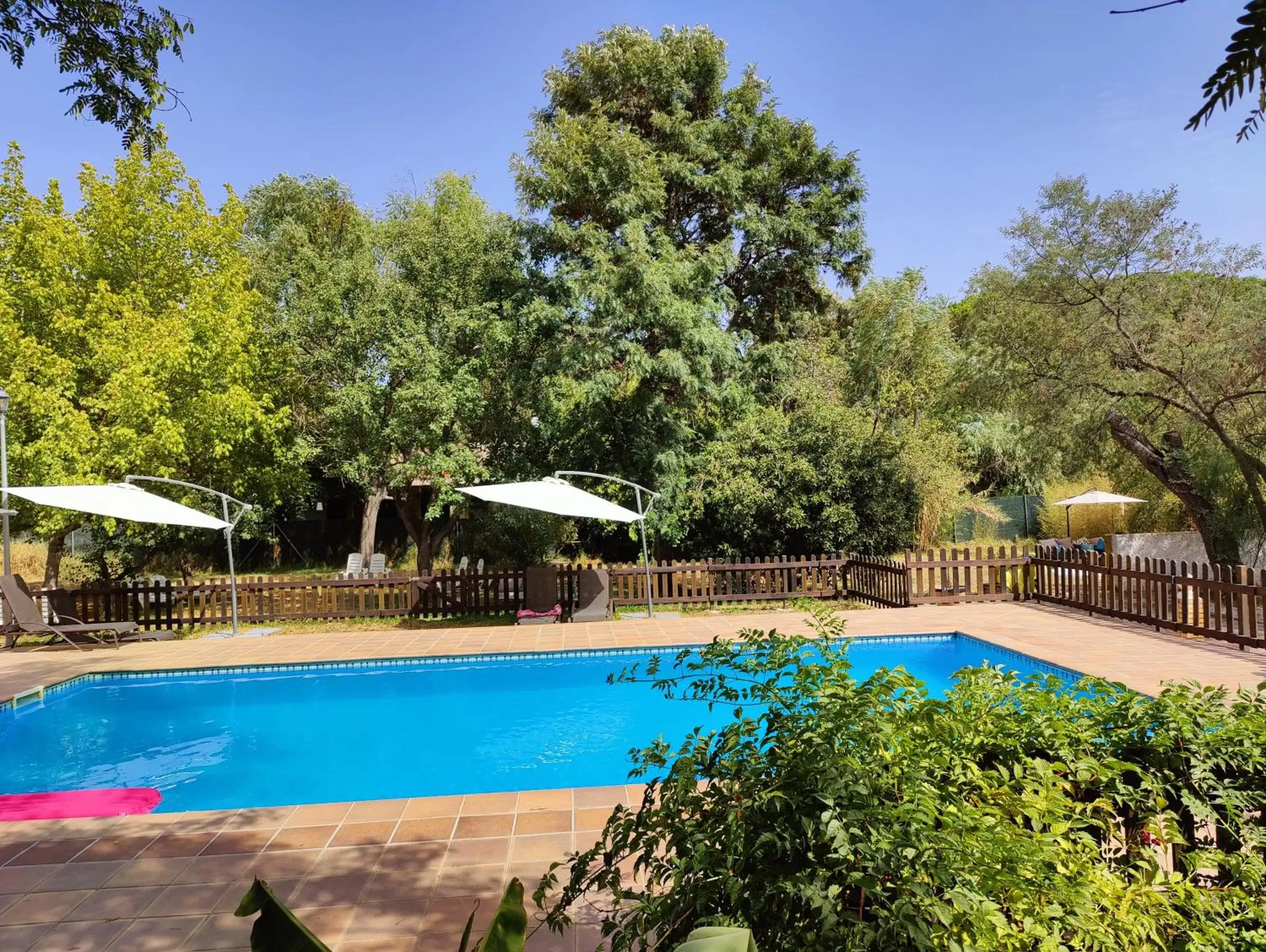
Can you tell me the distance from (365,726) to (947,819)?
24.4ft

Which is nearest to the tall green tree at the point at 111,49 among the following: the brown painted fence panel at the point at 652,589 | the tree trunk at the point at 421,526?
the brown painted fence panel at the point at 652,589

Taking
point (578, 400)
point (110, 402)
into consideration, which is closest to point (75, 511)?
point (110, 402)

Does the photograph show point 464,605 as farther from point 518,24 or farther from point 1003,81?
point 1003,81

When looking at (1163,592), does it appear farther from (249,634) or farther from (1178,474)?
(249,634)

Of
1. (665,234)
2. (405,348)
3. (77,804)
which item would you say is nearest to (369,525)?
(405,348)

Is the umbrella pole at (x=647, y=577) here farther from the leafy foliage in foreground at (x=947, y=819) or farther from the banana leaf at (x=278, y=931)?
the banana leaf at (x=278, y=931)

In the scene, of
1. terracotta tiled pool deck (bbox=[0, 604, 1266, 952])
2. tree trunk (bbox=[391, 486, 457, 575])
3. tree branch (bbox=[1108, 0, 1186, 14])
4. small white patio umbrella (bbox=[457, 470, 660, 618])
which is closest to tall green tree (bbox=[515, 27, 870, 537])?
small white patio umbrella (bbox=[457, 470, 660, 618])

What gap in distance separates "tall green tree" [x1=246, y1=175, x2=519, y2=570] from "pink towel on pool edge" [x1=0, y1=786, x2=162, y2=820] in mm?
10489

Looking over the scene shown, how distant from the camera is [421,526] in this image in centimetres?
2012

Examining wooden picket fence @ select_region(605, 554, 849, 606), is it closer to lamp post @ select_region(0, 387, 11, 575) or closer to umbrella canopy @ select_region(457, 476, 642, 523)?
umbrella canopy @ select_region(457, 476, 642, 523)

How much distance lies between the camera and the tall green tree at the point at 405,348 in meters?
15.8

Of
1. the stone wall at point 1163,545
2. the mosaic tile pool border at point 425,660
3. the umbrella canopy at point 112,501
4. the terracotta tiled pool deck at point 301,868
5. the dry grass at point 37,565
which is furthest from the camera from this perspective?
the dry grass at point 37,565

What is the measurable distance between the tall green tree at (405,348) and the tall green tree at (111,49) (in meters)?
11.5

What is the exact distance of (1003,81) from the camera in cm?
216
